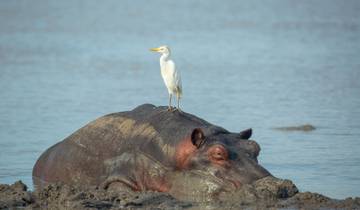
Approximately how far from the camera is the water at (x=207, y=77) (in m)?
14.4

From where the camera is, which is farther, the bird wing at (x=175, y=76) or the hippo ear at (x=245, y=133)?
the bird wing at (x=175, y=76)

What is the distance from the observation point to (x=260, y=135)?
50.8 ft

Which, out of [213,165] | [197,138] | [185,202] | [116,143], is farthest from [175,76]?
[185,202]

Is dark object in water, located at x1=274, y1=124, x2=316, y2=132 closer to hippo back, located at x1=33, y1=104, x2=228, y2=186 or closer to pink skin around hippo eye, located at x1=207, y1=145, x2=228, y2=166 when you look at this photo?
hippo back, located at x1=33, y1=104, x2=228, y2=186

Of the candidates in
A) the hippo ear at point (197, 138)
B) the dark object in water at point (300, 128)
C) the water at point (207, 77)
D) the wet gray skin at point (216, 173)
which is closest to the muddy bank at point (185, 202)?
the wet gray skin at point (216, 173)

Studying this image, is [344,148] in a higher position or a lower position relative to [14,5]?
lower

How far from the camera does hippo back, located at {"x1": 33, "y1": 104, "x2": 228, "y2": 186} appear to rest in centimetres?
1123

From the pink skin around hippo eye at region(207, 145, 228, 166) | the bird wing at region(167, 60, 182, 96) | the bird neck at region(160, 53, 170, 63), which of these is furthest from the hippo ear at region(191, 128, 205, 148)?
the bird neck at region(160, 53, 170, 63)

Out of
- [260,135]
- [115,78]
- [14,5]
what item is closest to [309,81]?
[115,78]

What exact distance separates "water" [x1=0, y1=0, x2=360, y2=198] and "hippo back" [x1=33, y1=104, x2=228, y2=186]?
54 cm

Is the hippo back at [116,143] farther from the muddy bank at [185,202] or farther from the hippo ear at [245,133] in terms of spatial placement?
the muddy bank at [185,202]

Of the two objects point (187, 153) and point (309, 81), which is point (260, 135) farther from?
point (309, 81)

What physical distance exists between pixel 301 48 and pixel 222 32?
5.61 meters

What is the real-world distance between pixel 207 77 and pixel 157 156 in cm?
1141
